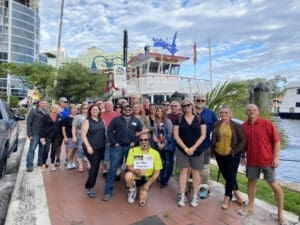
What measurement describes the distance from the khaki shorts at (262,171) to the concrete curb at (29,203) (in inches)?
118

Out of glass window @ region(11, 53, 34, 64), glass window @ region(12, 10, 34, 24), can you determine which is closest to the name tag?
glass window @ region(11, 53, 34, 64)

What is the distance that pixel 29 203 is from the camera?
16.7 ft

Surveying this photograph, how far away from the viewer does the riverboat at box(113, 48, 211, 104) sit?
22.0 metres

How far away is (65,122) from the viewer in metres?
7.20

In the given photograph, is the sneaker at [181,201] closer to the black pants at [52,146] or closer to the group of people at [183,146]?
the group of people at [183,146]

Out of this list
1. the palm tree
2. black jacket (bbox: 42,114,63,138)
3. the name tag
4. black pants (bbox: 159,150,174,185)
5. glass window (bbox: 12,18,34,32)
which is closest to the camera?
the name tag

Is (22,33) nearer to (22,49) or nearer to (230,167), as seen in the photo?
(22,49)

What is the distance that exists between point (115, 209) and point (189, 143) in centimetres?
158

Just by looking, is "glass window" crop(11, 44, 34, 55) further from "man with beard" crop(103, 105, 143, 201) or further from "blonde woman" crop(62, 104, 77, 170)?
"man with beard" crop(103, 105, 143, 201)

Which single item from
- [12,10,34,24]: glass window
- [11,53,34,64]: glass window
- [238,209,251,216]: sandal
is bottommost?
[238,209,251,216]: sandal

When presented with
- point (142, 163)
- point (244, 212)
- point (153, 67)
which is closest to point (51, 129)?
point (142, 163)

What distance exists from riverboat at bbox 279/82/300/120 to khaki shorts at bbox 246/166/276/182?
48.9 meters

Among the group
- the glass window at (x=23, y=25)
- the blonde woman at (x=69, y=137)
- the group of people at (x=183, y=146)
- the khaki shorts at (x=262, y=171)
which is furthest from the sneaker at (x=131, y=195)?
the glass window at (x=23, y=25)

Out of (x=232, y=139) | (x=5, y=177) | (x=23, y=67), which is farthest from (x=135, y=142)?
(x=23, y=67)
